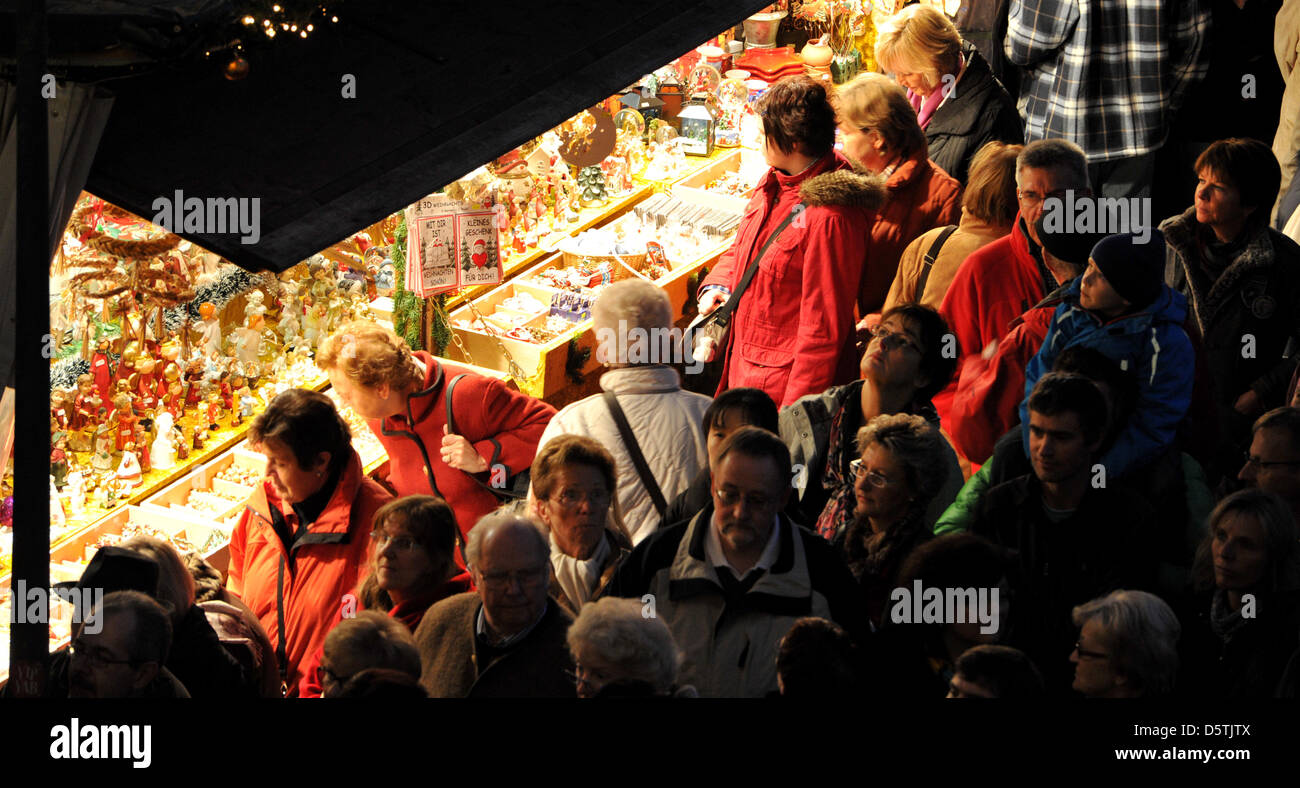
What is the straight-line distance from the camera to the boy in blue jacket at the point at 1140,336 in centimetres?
367

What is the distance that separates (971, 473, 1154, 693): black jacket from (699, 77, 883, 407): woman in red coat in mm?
1282

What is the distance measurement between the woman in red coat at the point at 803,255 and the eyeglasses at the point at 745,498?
1466 millimetres

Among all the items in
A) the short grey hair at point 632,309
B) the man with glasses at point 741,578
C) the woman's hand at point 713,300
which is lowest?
the man with glasses at point 741,578

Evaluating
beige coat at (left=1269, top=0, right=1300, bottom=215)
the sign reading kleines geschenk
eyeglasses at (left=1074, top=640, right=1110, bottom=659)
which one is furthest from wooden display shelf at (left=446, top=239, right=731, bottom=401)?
eyeglasses at (left=1074, top=640, right=1110, bottom=659)

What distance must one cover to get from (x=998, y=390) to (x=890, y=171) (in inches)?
46.8

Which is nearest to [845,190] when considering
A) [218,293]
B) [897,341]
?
[897,341]

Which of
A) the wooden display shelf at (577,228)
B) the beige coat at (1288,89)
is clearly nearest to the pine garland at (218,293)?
the wooden display shelf at (577,228)

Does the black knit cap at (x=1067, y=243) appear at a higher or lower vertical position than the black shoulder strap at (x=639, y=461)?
higher

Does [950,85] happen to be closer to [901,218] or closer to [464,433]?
[901,218]

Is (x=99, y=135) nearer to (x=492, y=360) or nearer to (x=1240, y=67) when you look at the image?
(x=492, y=360)

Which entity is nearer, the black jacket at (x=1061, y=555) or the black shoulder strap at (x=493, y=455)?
the black jacket at (x=1061, y=555)

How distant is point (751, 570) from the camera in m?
3.18

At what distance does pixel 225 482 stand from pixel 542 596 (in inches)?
95.9

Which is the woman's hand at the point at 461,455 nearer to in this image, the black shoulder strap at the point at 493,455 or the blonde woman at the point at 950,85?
the black shoulder strap at the point at 493,455
